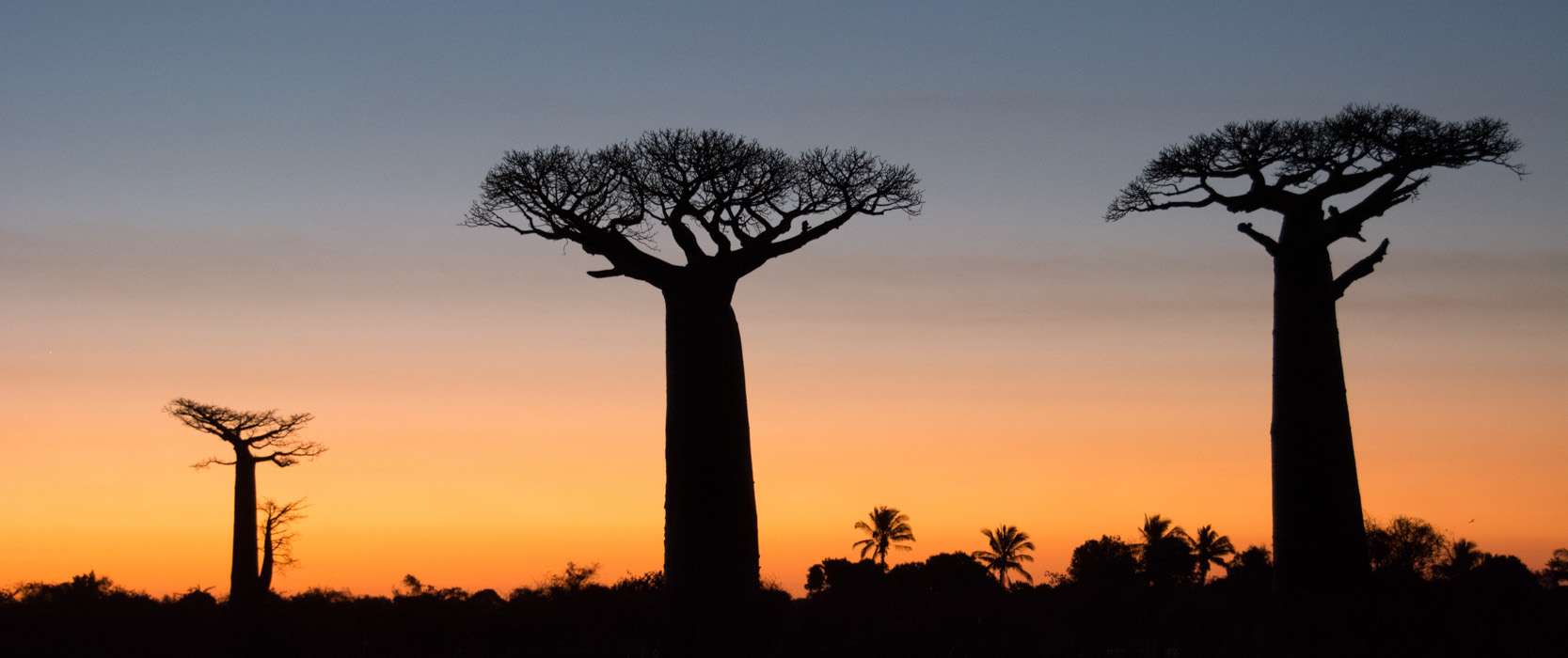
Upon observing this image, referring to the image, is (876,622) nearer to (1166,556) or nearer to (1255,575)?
(1255,575)

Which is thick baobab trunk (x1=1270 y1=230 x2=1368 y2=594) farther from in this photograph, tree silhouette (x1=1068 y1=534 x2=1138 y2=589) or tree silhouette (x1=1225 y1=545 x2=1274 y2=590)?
tree silhouette (x1=1068 y1=534 x2=1138 y2=589)

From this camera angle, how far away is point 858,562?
35.8m

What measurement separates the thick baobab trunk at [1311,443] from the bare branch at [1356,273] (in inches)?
4.2

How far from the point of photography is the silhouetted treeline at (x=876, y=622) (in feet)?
60.5

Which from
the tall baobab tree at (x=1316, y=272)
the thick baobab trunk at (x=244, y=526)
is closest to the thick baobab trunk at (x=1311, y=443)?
the tall baobab tree at (x=1316, y=272)

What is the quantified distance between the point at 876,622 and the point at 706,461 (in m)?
3.03

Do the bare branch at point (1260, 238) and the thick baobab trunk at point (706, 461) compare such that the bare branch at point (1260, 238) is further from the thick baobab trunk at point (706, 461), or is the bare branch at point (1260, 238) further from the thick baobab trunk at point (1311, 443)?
the thick baobab trunk at point (706, 461)

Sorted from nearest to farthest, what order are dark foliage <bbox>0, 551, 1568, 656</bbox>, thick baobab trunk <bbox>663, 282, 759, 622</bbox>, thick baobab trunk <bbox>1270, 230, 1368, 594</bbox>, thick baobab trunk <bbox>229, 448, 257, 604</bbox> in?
dark foliage <bbox>0, 551, 1568, 656</bbox> → thick baobab trunk <bbox>663, 282, 759, 622</bbox> → thick baobab trunk <bbox>1270, 230, 1368, 594</bbox> → thick baobab trunk <bbox>229, 448, 257, 604</bbox>

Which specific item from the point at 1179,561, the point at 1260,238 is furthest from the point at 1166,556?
the point at 1260,238

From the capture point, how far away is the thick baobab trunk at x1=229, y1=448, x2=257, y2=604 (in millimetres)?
36750

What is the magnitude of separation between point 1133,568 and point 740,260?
71.3 ft

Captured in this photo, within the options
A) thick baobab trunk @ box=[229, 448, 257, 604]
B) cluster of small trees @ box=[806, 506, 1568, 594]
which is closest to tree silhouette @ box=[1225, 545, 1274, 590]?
cluster of small trees @ box=[806, 506, 1568, 594]

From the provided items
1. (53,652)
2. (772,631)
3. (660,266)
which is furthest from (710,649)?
(53,652)

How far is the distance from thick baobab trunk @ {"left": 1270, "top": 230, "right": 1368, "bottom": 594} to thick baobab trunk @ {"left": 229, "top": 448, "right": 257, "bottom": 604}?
78.1 feet
